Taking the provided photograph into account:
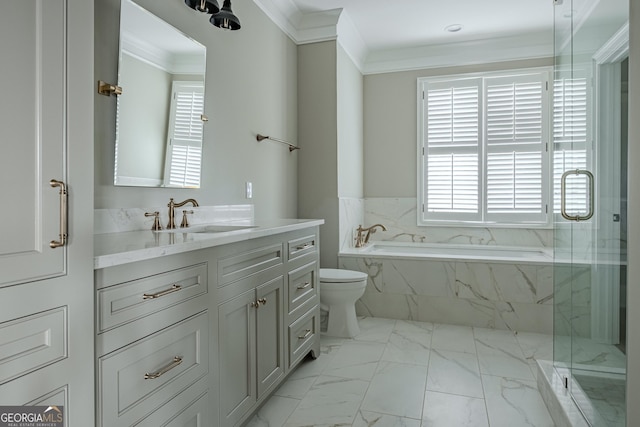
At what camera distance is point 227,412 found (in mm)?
1613

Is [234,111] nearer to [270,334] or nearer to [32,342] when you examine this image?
[270,334]

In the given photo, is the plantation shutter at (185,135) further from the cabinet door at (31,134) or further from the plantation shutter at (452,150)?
the plantation shutter at (452,150)

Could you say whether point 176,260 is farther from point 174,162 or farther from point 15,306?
point 174,162

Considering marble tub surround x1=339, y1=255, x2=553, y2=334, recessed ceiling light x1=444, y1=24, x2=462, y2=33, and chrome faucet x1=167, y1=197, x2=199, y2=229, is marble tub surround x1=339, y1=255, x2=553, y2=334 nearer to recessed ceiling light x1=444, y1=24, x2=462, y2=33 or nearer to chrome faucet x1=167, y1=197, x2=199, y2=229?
chrome faucet x1=167, y1=197, x2=199, y2=229

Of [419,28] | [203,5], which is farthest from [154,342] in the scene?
[419,28]

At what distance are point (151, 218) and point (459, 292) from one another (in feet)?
8.38

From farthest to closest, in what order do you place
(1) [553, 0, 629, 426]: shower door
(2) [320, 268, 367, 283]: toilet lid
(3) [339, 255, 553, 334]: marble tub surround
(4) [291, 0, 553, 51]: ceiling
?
(4) [291, 0, 553, 51]: ceiling < (3) [339, 255, 553, 334]: marble tub surround < (2) [320, 268, 367, 283]: toilet lid < (1) [553, 0, 629, 426]: shower door

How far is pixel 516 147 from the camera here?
415cm

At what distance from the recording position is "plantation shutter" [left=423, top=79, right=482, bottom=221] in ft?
14.0

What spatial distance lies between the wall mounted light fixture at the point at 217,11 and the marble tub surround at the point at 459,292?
2215 mm

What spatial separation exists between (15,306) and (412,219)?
399cm

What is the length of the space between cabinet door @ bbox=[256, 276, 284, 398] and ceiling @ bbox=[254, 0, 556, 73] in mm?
2146

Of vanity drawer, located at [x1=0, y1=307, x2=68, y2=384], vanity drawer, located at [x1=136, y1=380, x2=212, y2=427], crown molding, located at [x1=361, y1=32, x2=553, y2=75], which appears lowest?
vanity drawer, located at [x1=136, y1=380, x2=212, y2=427]

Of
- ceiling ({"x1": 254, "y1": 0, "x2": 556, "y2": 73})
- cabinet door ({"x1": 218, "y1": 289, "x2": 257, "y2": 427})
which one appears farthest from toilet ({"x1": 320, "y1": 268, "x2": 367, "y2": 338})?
ceiling ({"x1": 254, "y1": 0, "x2": 556, "y2": 73})
